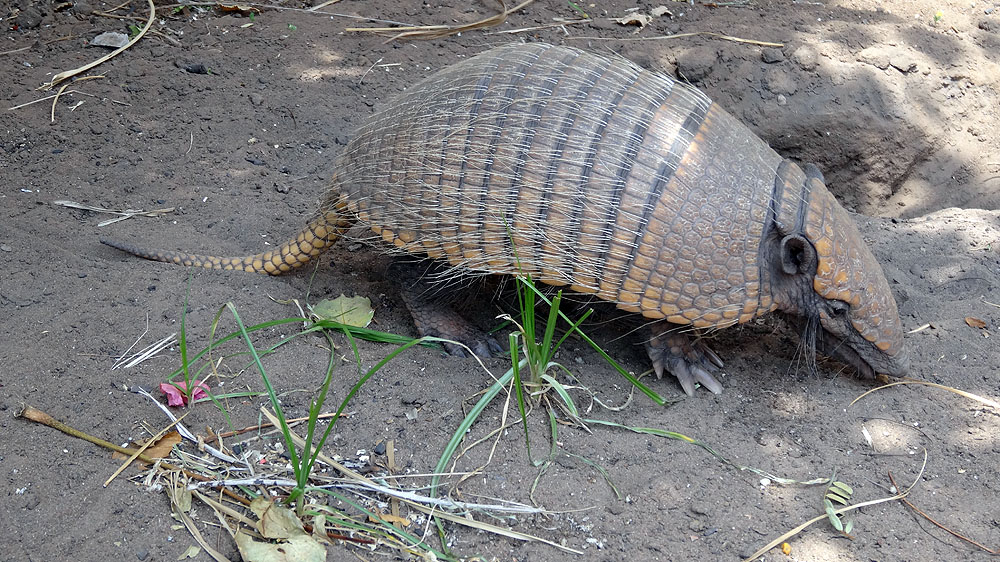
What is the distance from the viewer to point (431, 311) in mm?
4598

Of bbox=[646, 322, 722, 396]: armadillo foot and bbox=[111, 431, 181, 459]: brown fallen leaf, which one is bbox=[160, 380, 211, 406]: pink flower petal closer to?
bbox=[111, 431, 181, 459]: brown fallen leaf

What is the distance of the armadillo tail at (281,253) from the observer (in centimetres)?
454

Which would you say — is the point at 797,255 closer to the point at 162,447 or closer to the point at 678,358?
the point at 678,358

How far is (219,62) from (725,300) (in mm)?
4671

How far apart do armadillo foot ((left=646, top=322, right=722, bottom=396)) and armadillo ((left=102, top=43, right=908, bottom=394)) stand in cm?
36

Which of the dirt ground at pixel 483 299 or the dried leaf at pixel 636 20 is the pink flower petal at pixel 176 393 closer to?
the dirt ground at pixel 483 299

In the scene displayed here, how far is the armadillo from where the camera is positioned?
3.85m

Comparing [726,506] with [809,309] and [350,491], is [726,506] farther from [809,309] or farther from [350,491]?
[350,491]

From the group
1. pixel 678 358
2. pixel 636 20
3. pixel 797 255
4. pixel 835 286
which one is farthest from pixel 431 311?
pixel 636 20

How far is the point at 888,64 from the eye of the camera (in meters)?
6.70

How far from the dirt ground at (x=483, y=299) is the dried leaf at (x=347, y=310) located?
0.46 feet

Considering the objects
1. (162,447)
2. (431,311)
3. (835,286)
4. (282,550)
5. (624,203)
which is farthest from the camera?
(431,311)

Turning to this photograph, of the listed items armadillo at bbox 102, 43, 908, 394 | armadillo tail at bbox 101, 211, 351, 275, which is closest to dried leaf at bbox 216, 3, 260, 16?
armadillo tail at bbox 101, 211, 351, 275

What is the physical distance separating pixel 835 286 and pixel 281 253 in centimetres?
306
